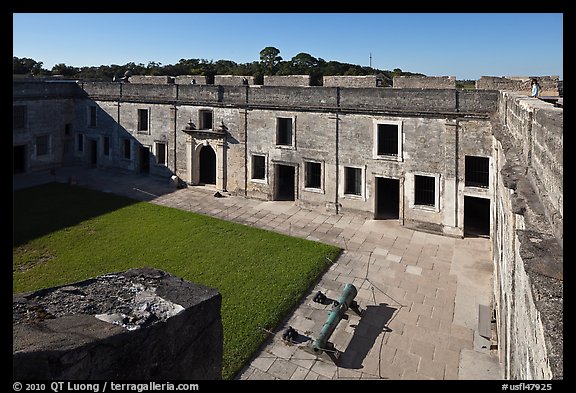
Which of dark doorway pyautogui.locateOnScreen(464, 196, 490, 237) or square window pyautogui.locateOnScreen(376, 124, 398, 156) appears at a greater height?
square window pyautogui.locateOnScreen(376, 124, 398, 156)

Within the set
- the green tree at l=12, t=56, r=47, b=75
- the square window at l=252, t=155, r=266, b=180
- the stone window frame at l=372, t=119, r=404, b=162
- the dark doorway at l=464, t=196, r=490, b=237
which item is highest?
the green tree at l=12, t=56, r=47, b=75

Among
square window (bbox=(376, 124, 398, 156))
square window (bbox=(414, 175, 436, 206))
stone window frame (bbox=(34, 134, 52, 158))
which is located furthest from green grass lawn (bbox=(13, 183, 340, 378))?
stone window frame (bbox=(34, 134, 52, 158))

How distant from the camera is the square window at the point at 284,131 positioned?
20688 millimetres

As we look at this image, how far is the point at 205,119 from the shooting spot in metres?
23.2

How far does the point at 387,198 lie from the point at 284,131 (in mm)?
6079

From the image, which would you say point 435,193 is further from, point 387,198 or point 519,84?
point 519,84

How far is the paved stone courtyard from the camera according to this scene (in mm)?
8984

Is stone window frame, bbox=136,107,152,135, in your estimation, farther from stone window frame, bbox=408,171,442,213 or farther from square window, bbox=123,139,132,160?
stone window frame, bbox=408,171,442,213

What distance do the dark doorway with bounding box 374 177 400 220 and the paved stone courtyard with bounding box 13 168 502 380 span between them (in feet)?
3.37

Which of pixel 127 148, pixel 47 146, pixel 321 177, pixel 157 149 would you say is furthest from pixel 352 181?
pixel 47 146

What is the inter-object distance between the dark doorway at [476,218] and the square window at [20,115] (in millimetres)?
24871

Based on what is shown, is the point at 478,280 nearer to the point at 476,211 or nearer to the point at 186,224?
the point at 476,211
